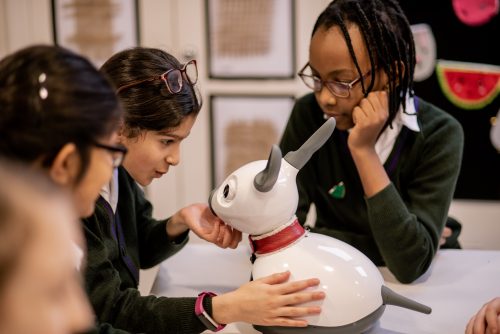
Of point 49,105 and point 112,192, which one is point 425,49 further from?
point 49,105

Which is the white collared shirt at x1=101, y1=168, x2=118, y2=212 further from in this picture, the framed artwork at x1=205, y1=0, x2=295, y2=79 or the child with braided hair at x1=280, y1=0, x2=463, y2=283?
the framed artwork at x1=205, y1=0, x2=295, y2=79

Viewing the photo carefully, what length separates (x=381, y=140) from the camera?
4.37 feet

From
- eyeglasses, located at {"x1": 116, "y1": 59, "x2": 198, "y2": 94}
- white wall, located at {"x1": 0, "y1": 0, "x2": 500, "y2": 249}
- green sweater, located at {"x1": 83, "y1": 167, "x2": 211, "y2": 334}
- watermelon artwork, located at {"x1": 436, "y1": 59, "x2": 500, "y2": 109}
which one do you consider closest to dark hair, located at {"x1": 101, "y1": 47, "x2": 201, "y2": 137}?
eyeglasses, located at {"x1": 116, "y1": 59, "x2": 198, "y2": 94}

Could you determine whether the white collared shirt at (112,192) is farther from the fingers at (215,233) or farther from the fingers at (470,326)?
the fingers at (470,326)

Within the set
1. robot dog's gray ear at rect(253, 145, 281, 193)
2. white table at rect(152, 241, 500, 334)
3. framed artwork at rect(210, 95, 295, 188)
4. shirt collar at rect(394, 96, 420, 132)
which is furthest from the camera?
framed artwork at rect(210, 95, 295, 188)

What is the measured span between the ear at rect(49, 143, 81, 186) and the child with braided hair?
0.68m

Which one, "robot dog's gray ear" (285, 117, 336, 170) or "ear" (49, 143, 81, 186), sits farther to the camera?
"robot dog's gray ear" (285, 117, 336, 170)

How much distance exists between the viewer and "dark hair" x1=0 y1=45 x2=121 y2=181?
66 cm

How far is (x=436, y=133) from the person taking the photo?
1310 mm

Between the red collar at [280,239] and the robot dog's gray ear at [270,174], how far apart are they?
0.09 metres

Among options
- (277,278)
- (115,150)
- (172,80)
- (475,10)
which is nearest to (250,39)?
(475,10)

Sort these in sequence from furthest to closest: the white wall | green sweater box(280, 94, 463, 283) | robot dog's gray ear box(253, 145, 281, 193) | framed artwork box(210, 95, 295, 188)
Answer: framed artwork box(210, 95, 295, 188) < the white wall < green sweater box(280, 94, 463, 283) < robot dog's gray ear box(253, 145, 281, 193)

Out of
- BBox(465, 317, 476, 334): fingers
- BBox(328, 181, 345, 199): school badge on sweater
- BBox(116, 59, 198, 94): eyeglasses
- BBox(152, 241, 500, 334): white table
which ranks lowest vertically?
BBox(152, 241, 500, 334): white table

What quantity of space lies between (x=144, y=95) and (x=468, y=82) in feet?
5.31
